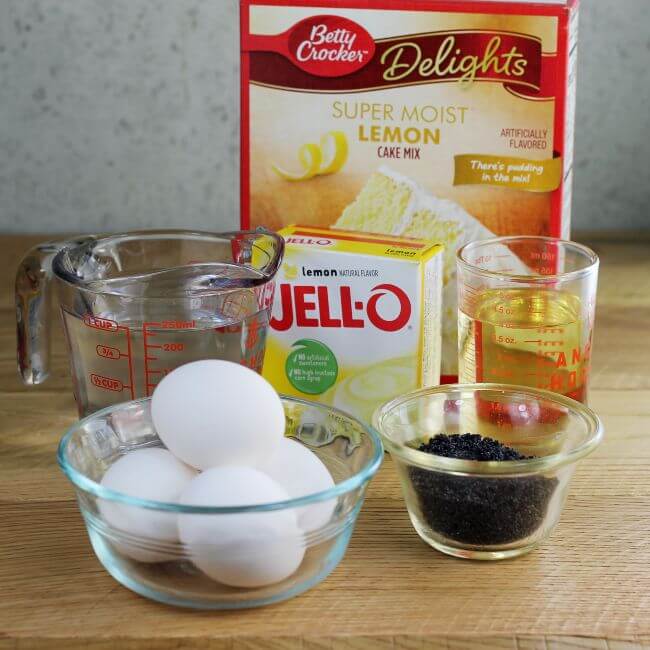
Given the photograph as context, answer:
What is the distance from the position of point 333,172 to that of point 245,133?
0.09 metres

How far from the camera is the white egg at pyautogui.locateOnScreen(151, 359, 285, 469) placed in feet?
2.54

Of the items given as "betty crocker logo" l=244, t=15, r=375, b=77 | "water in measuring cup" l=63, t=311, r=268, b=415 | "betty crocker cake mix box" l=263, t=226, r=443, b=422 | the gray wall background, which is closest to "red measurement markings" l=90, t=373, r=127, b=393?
"water in measuring cup" l=63, t=311, r=268, b=415

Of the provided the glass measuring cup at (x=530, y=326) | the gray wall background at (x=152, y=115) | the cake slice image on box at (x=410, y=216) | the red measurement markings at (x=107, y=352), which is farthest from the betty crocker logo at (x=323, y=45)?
the gray wall background at (x=152, y=115)

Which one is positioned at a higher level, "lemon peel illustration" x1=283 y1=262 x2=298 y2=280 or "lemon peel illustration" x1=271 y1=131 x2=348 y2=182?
"lemon peel illustration" x1=271 y1=131 x2=348 y2=182

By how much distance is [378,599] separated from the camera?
0.81 m

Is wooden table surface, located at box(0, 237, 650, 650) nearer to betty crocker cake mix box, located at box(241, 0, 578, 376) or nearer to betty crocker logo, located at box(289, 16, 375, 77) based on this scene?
betty crocker cake mix box, located at box(241, 0, 578, 376)

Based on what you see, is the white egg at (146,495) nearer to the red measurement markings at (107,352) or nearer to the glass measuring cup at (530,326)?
the red measurement markings at (107,352)

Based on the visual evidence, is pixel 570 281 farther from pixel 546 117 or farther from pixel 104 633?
pixel 104 633

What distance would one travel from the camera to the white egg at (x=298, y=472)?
0.80 metres

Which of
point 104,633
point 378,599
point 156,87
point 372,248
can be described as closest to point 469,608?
point 378,599

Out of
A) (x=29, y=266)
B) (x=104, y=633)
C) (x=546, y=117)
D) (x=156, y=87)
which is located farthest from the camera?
(x=156, y=87)

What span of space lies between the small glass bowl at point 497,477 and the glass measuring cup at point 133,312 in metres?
0.15

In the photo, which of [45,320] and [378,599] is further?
[45,320]

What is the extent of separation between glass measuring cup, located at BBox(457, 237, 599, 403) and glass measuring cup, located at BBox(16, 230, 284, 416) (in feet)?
0.63
